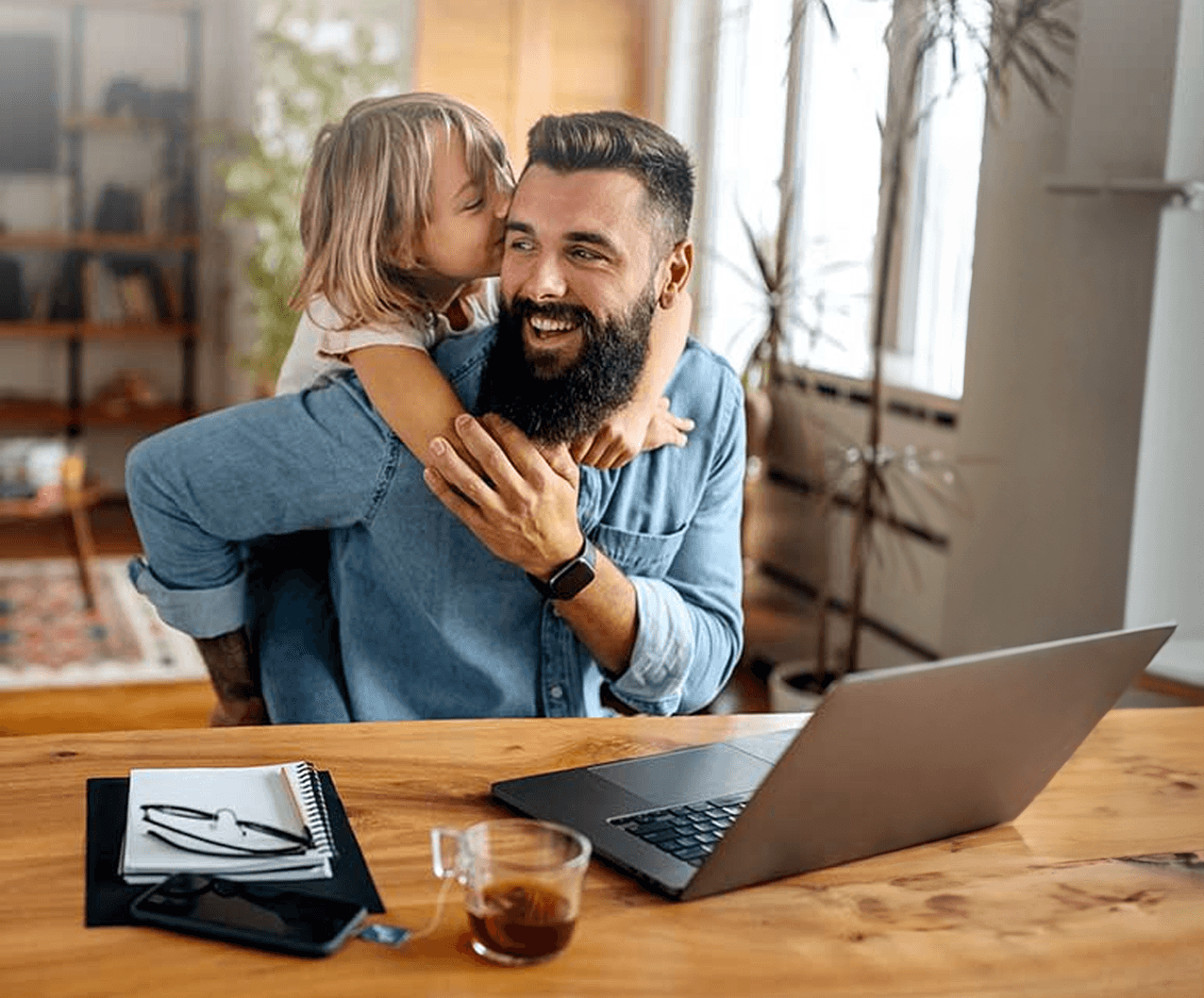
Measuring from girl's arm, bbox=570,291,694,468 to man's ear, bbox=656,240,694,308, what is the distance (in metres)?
0.01

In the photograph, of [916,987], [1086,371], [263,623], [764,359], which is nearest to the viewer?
[916,987]

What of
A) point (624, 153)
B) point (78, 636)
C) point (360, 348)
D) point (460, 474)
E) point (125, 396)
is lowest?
point (78, 636)

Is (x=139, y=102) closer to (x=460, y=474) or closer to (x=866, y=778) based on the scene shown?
(x=460, y=474)

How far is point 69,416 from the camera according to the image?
6.86 meters

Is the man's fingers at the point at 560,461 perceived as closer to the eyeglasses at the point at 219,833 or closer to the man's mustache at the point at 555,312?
the man's mustache at the point at 555,312

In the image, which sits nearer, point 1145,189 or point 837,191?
point 1145,189

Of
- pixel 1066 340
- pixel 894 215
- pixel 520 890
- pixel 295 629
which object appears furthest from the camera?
pixel 894 215

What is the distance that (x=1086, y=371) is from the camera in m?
3.28

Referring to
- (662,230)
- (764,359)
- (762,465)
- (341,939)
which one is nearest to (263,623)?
(662,230)

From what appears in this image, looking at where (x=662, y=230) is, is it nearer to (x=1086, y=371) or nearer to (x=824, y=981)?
(x=824, y=981)

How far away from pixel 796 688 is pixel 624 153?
2.65m

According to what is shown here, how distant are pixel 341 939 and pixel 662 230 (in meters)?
0.84

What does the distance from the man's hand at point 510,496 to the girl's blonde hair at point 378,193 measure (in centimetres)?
18

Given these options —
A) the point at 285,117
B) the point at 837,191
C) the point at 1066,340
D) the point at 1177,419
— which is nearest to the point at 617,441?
the point at 1177,419
